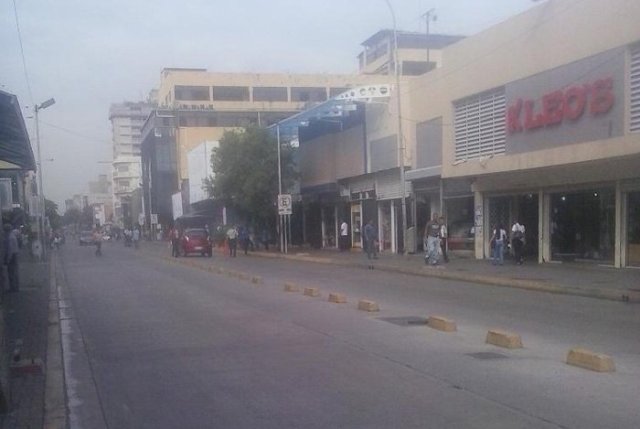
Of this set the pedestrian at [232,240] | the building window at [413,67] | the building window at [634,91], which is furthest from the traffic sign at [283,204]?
the building window at [413,67]

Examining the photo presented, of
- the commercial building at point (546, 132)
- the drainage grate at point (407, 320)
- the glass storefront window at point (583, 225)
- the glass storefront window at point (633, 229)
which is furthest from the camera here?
the glass storefront window at point (583, 225)

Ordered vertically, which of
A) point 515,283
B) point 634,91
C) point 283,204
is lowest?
point 515,283

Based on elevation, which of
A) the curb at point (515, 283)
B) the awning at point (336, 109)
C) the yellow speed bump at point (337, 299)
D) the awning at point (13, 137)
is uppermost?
the awning at point (336, 109)

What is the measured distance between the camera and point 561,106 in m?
22.6

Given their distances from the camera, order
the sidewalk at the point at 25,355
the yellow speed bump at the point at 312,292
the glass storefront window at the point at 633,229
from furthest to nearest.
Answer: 1. the glass storefront window at the point at 633,229
2. the yellow speed bump at the point at 312,292
3. the sidewalk at the point at 25,355

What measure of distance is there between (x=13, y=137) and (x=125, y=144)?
6594 inches

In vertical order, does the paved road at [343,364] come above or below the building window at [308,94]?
below

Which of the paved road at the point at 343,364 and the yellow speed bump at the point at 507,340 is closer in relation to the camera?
the paved road at the point at 343,364

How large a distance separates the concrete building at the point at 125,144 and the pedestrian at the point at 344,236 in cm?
11429

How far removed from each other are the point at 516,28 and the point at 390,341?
16854 millimetres

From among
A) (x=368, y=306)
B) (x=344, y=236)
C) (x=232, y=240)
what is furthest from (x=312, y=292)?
(x=232, y=240)

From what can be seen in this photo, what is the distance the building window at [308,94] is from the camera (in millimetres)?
88500

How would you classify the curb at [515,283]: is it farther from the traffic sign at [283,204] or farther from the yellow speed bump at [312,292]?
the traffic sign at [283,204]

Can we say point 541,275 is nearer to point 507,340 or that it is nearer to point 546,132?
point 546,132
